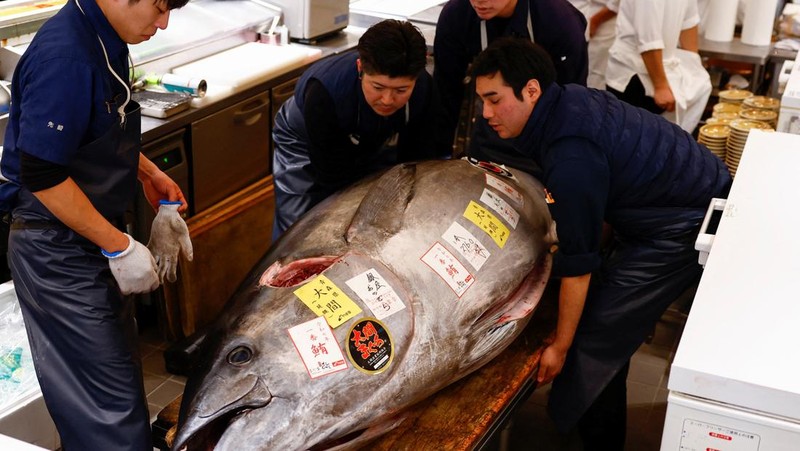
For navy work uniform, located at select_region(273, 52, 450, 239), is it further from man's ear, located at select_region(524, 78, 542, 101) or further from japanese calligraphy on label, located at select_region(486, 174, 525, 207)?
man's ear, located at select_region(524, 78, 542, 101)

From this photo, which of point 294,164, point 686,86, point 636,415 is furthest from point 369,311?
point 686,86

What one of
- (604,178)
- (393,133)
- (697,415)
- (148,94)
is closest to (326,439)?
(697,415)

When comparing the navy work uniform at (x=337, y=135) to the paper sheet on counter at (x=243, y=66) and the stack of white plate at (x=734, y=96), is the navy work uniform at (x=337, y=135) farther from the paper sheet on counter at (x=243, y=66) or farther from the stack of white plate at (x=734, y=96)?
the stack of white plate at (x=734, y=96)

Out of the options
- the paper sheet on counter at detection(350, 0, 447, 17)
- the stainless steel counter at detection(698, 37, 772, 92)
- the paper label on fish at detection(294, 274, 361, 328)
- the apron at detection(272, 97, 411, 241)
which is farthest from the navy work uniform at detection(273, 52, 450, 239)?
the stainless steel counter at detection(698, 37, 772, 92)

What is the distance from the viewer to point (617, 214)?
2.81m

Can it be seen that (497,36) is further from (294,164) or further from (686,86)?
(686,86)

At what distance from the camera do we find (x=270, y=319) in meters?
2.18

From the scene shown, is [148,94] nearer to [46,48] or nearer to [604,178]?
[46,48]

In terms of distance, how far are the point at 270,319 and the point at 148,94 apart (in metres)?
1.97

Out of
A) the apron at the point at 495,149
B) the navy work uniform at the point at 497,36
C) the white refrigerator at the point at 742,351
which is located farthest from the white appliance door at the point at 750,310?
the navy work uniform at the point at 497,36

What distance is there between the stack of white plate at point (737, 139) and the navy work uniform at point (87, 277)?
2.61 m

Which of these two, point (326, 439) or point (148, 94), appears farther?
point (148, 94)

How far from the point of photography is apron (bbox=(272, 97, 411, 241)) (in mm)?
3244

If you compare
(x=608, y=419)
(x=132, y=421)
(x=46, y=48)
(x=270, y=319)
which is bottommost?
(x=608, y=419)
